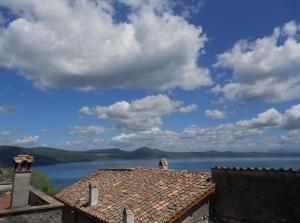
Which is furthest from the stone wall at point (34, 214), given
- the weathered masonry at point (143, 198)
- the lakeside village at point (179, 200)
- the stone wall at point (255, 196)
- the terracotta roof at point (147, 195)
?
the stone wall at point (255, 196)

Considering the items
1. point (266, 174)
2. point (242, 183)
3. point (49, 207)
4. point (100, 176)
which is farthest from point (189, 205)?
point (100, 176)

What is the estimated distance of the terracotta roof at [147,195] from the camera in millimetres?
17391

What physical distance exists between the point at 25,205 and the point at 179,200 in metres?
7.39

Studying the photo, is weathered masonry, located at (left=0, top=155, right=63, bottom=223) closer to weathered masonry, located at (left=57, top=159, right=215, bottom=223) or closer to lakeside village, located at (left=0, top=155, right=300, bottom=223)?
lakeside village, located at (left=0, top=155, right=300, bottom=223)

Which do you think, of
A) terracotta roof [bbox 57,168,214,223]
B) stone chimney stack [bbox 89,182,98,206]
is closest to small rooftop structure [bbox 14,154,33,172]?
terracotta roof [bbox 57,168,214,223]

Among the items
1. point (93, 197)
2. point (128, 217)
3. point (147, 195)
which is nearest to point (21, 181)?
point (128, 217)

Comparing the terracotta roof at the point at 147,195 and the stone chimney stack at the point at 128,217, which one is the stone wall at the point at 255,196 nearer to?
the terracotta roof at the point at 147,195

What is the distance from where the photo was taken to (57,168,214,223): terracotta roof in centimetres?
1739

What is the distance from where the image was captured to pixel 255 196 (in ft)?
52.7

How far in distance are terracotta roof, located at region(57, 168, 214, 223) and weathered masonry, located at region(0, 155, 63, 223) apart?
141 inches

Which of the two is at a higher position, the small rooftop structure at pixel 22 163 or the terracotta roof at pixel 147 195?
the small rooftop structure at pixel 22 163

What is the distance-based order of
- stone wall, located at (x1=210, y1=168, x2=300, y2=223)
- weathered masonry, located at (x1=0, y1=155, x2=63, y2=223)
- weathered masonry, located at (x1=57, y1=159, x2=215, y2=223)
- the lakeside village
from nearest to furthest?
1. weathered masonry, located at (x1=0, y1=155, x2=63, y2=223)
2. stone wall, located at (x1=210, y1=168, x2=300, y2=223)
3. the lakeside village
4. weathered masonry, located at (x1=57, y1=159, x2=215, y2=223)

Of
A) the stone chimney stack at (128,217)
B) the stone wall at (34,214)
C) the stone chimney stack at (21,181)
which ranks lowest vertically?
the stone chimney stack at (128,217)

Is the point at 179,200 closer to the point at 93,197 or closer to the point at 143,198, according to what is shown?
the point at 143,198
